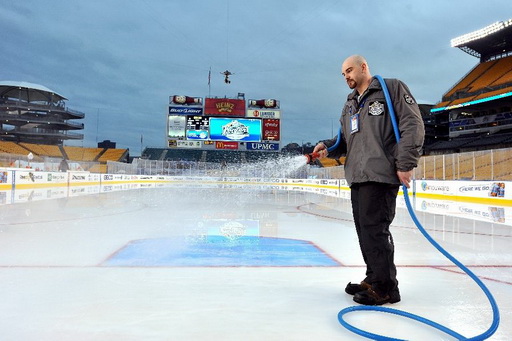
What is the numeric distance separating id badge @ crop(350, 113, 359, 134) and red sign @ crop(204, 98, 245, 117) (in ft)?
92.1

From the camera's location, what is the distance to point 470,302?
2.36 meters

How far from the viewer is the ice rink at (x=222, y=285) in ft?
6.14

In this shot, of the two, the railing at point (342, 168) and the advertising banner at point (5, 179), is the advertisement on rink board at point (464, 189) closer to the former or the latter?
the railing at point (342, 168)

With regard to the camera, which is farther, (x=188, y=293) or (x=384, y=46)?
(x=384, y=46)

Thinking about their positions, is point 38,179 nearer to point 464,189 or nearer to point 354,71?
point 464,189

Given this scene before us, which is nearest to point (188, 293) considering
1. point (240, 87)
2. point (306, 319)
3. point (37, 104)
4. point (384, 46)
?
point (306, 319)

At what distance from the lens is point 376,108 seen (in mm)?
2352

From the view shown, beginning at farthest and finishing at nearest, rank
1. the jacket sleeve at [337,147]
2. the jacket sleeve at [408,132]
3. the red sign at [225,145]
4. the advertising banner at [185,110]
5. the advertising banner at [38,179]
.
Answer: the advertising banner at [185,110] → the red sign at [225,145] → the advertising banner at [38,179] → the jacket sleeve at [337,147] → the jacket sleeve at [408,132]

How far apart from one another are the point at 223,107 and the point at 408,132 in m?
28.9

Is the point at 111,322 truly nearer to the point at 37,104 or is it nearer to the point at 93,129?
the point at 37,104

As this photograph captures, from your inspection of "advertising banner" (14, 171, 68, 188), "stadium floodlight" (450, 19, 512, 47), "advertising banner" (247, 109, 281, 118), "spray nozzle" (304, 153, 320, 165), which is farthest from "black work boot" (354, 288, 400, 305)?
"stadium floodlight" (450, 19, 512, 47)

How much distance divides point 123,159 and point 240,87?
138 ft

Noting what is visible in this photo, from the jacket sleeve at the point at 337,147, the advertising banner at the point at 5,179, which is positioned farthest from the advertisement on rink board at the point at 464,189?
the advertising banner at the point at 5,179

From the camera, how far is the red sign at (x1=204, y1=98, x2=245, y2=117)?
99.2 feet
